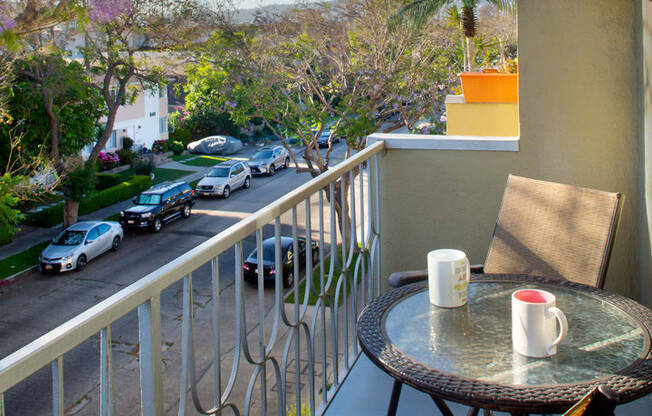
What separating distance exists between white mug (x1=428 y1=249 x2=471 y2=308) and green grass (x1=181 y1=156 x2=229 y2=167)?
93.4 ft

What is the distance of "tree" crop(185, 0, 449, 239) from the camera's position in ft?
46.4

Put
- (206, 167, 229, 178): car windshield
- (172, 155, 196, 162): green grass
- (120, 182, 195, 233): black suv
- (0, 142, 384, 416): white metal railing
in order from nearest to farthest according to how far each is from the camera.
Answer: (0, 142, 384, 416): white metal railing
(120, 182, 195, 233): black suv
(206, 167, 229, 178): car windshield
(172, 155, 196, 162): green grass

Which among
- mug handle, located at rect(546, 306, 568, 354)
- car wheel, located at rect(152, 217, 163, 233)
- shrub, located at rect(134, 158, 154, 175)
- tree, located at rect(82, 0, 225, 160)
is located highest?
tree, located at rect(82, 0, 225, 160)

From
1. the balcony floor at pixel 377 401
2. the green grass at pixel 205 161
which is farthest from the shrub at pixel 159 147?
the balcony floor at pixel 377 401

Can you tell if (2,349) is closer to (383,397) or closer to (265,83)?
(265,83)

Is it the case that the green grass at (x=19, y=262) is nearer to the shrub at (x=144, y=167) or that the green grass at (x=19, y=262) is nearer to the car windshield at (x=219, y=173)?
the car windshield at (x=219, y=173)

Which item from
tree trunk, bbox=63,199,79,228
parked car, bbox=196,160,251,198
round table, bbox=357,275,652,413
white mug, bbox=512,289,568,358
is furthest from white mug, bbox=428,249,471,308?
parked car, bbox=196,160,251,198

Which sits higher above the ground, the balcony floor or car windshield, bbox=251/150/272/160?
car windshield, bbox=251/150/272/160

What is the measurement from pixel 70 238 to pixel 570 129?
1628 centimetres

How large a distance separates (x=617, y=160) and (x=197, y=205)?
2142 centimetres

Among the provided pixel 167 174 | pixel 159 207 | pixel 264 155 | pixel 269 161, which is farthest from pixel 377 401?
pixel 167 174

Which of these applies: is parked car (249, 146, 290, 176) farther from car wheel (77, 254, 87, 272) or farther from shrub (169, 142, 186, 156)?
car wheel (77, 254, 87, 272)

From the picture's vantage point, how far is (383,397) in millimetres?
2238

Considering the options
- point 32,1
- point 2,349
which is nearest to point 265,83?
point 32,1
